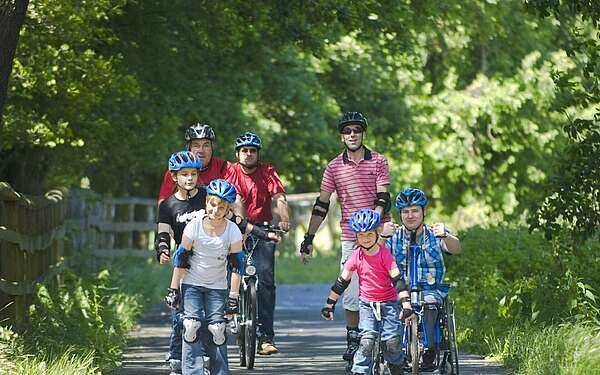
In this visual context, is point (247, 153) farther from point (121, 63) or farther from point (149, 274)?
point (149, 274)

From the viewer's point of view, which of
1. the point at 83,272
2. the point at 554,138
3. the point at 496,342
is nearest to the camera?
the point at 496,342

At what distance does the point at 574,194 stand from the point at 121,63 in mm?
8222

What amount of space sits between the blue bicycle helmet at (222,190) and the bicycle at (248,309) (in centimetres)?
254

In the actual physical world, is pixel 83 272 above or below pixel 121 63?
below

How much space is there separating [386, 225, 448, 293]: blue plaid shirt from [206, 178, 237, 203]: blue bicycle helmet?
1.52 m

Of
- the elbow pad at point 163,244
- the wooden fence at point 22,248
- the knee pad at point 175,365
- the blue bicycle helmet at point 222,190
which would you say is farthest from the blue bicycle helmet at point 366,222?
the wooden fence at point 22,248

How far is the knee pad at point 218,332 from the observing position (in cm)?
1103

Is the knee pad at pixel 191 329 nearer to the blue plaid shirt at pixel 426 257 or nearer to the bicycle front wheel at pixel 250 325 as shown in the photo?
the blue plaid shirt at pixel 426 257

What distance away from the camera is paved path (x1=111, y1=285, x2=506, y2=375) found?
43.4ft

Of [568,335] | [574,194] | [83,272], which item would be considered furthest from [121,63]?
[568,335]

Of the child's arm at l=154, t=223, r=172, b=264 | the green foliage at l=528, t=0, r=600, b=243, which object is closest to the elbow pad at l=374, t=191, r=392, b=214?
the child's arm at l=154, t=223, r=172, b=264

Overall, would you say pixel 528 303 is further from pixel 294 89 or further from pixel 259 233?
pixel 294 89

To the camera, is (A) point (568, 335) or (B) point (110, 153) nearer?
(A) point (568, 335)

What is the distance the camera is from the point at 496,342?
46.9 feet
